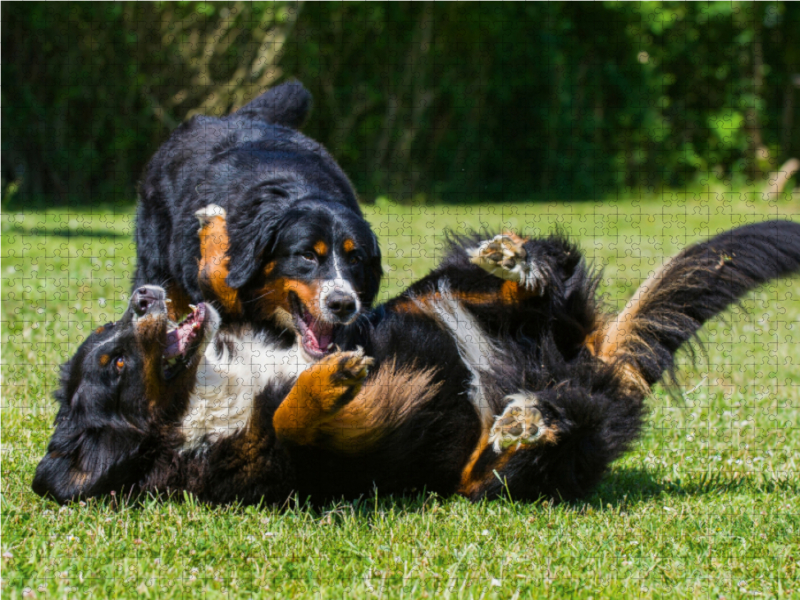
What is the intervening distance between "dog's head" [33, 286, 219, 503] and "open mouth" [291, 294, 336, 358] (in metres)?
0.68

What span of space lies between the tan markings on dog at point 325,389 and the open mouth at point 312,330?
919 mm

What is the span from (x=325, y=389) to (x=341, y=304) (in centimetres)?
96

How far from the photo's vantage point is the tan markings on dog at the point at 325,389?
2664 mm

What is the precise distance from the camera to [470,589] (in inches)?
82.3

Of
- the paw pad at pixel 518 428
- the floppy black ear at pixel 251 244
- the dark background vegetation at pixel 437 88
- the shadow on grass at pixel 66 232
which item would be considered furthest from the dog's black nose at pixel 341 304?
the dark background vegetation at pixel 437 88

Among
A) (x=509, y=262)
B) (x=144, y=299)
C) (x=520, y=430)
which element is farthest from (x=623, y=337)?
(x=144, y=299)

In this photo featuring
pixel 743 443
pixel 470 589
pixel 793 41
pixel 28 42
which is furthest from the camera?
pixel 793 41

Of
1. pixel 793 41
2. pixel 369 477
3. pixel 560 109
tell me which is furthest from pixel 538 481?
pixel 793 41

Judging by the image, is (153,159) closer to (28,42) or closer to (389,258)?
(389,258)

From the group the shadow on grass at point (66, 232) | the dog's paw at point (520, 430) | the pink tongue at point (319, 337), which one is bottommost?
the shadow on grass at point (66, 232)

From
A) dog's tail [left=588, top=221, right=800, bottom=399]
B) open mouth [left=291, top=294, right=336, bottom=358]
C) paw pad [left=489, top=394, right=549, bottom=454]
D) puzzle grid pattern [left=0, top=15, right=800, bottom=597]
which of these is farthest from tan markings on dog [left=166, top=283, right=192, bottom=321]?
dog's tail [left=588, top=221, right=800, bottom=399]

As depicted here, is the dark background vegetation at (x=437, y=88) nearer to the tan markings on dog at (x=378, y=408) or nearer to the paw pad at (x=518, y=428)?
the tan markings on dog at (x=378, y=408)

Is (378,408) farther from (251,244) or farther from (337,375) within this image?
(251,244)

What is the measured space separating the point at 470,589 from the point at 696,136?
12921 millimetres
